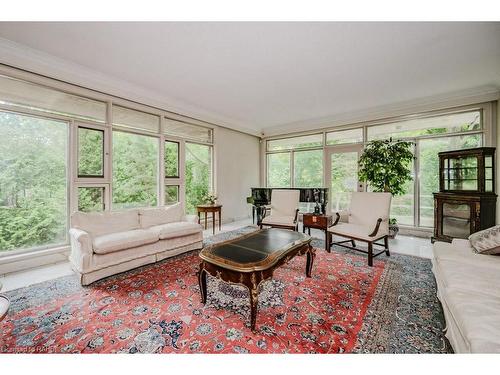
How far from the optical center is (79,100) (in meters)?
3.59

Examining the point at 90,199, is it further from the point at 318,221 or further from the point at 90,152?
the point at 318,221

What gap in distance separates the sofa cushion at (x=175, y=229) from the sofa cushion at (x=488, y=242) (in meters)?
3.51

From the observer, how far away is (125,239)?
2861 millimetres

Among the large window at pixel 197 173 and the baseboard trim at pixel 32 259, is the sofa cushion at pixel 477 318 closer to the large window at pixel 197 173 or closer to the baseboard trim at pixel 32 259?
the baseboard trim at pixel 32 259

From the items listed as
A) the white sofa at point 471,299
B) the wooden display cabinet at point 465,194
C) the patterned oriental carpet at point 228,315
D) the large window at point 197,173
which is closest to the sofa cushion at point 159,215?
the patterned oriental carpet at point 228,315

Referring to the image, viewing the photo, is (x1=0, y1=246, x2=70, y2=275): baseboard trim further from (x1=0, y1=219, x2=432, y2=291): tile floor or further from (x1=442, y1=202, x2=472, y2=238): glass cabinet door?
(x1=442, y1=202, x2=472, y2=238): glass cabinet door

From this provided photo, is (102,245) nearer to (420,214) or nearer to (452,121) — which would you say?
(420,214)

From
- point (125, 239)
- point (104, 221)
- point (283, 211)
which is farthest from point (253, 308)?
point (283, 211)

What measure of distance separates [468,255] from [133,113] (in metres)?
5.32

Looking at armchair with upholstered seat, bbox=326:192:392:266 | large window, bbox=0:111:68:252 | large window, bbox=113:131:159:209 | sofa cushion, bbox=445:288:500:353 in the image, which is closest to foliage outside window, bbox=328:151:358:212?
armchair with upholstered seat, bbox=326:192:392:266

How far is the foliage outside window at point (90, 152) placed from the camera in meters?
3.62

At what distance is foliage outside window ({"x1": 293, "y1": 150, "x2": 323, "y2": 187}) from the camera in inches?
253

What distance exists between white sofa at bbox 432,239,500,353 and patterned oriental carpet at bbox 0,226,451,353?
348mm

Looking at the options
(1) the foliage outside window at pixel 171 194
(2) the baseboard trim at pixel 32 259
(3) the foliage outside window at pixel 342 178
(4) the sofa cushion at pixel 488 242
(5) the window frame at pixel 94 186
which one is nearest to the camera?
(4) the sofa cushion at pixel 488 242
